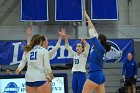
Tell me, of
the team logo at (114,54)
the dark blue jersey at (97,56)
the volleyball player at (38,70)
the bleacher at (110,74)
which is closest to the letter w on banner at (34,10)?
the bleacher at (110,74)

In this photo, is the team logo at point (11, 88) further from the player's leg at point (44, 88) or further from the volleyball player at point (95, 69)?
the volleyball player at point (95, 69)

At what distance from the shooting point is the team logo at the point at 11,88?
9055mm

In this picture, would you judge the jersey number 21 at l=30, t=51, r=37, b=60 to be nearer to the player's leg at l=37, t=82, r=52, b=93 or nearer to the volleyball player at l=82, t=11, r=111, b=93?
the player's leg at l=37, t=82, r=52, b=93

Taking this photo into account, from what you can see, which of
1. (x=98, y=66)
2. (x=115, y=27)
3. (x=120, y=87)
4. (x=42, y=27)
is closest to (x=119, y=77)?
(x=120, y=87)

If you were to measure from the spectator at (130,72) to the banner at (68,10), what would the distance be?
116 inches

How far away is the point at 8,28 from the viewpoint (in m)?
15.3

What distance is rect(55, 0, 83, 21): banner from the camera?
49.1 feet

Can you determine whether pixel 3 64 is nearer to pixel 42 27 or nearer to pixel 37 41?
pixel 42 27

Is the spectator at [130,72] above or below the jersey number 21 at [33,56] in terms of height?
below

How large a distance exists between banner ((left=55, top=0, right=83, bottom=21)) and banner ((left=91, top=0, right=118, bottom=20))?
0.65 m

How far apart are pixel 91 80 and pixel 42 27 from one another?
9660 mm

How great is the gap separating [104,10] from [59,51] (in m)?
2.72

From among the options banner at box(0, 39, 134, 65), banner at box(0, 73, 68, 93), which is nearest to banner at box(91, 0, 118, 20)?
banner at box(0, 39, 134, 65)

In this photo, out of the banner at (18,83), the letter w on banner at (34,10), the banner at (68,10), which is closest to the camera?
the banner at (18,83)
